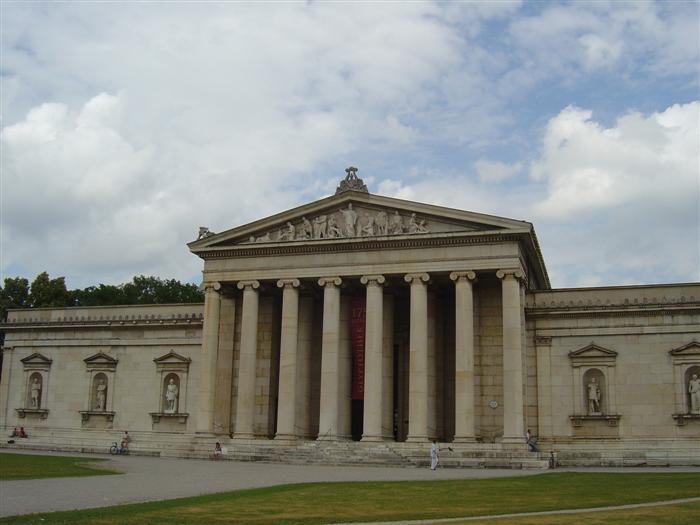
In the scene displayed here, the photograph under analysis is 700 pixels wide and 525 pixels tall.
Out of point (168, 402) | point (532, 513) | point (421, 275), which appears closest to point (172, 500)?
point (532, 513)

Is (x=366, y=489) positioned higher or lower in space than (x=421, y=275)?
lower

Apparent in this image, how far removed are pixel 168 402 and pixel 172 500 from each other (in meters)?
36.5

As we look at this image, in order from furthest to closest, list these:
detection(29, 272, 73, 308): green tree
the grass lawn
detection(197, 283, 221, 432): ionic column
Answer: detection(29, 272, 73, 308): green tree < detection(197, 283, 221, 432): ionic column < the grass lawn

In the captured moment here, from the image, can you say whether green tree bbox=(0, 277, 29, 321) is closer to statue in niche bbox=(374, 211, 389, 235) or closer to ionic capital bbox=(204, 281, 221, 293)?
ionic capital bbox=(204, 281, 221, 293)

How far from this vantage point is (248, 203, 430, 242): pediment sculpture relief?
51.0m

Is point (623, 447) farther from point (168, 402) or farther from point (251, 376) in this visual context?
point (168, 402)

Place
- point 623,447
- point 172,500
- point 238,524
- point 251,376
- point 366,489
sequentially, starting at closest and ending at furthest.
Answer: point 238,524, point 172,500, point 366,489, point 623,447, point 251,376

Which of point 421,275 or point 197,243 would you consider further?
point 197,243

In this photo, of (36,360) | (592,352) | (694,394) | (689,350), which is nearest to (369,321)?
(592,352)

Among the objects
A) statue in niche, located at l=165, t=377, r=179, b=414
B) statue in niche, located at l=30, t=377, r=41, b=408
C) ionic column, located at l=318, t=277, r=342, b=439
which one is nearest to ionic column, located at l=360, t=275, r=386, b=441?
ionic column, located at l=318, t=277, r=342, b=439

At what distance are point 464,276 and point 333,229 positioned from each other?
8.89 meters

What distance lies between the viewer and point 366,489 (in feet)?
92.4

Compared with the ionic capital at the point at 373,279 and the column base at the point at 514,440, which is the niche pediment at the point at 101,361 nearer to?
the ionic capital at the point at 373,279

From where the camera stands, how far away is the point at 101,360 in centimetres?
6209
